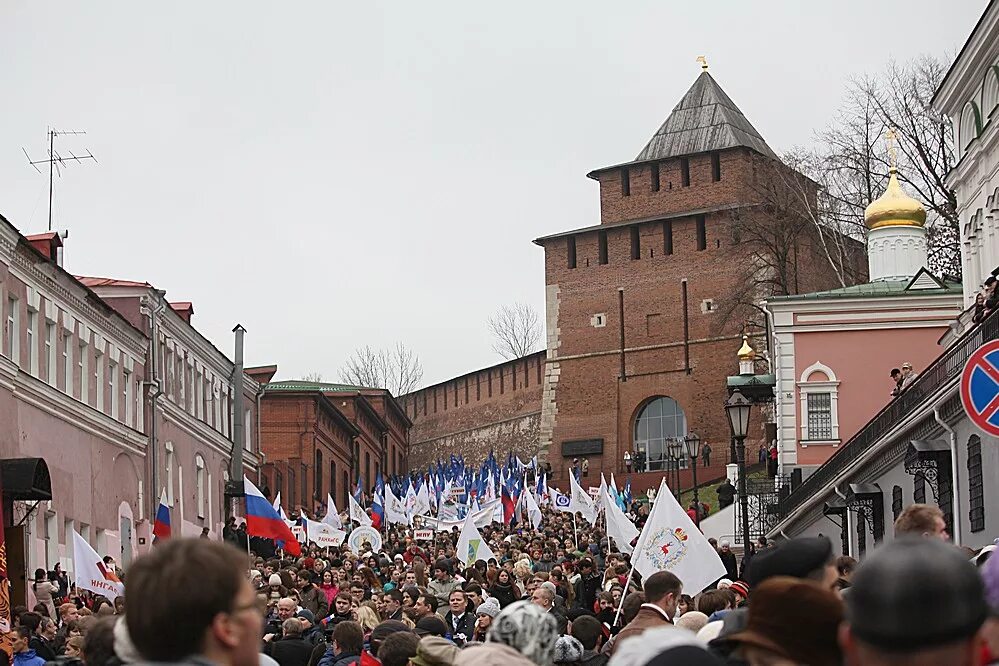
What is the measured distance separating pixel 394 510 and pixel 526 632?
48.7m

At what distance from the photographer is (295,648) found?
12.8 m

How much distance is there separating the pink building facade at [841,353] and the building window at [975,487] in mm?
22892

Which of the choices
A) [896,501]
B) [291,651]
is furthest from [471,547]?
[291,651]

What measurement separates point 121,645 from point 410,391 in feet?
381

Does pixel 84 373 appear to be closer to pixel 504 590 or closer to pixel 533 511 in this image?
pixel 533 511

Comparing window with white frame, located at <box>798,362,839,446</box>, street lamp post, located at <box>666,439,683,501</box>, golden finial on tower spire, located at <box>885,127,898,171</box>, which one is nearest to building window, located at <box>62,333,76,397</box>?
window with white frame, located at <box>798,362,839,446</box>

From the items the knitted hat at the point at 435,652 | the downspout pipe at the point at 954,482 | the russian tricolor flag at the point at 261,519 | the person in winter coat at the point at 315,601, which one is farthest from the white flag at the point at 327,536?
the knitted hat at the point at 435,652

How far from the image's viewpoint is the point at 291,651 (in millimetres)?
12734

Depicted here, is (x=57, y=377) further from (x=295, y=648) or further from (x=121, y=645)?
(x=121, y=645)

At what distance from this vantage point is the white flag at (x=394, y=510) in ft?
173

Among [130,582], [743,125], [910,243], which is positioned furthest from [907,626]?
[743,125]

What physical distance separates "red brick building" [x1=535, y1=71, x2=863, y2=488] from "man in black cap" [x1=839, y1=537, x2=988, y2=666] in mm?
77521

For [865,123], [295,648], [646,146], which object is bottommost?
[295,648]

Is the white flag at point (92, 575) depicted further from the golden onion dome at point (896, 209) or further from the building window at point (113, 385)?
the golden onion dome at point (896, 209)
